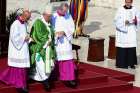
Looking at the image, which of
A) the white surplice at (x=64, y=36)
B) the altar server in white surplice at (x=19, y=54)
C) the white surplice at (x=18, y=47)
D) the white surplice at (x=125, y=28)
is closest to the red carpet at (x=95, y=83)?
the altar server in white surplice at (x=19, y=54)

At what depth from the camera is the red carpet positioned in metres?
11.4

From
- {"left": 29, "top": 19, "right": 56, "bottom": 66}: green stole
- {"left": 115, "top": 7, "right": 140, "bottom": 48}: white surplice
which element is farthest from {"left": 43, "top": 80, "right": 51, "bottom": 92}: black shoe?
{"left": 115, "top": 7, "right": 140, "bottom": 48}: white surplice

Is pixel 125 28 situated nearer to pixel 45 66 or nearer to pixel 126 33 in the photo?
pixel 126 33

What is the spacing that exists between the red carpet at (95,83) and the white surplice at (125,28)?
0.80 m

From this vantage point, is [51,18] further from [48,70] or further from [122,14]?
[122,14]

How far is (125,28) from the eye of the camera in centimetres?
1375

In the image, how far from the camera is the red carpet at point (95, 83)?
1143cm

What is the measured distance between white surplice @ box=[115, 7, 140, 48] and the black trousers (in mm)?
123

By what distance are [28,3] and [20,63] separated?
12732mm

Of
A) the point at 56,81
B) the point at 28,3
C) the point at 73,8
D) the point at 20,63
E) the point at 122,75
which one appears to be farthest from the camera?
the point at 28,3

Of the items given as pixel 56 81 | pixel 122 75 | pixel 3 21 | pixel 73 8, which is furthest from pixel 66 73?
pixel 73 8

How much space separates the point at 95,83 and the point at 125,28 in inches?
77.9

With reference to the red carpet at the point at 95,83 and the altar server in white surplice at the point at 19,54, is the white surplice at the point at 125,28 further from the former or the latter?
the altar server in white surplice at the point at 19,54

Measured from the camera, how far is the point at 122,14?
13.7 metres
